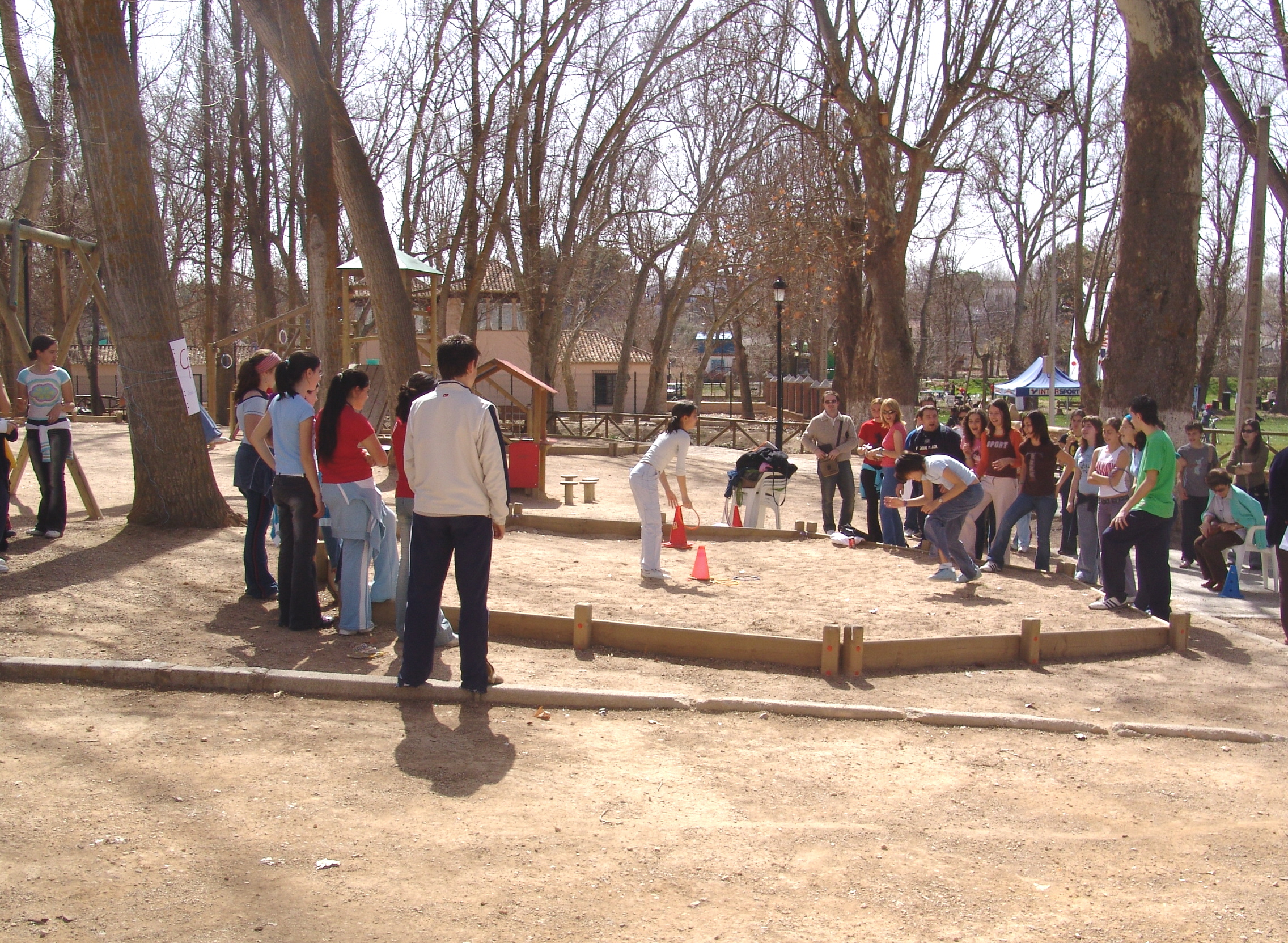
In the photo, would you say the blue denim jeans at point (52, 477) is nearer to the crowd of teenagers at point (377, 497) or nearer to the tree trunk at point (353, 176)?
the crowd of teenagers at point (377, 497)

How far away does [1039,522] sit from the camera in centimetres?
1010

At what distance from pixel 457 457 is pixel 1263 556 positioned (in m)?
9.93

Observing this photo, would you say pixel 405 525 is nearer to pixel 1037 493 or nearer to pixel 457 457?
pixel 457 457

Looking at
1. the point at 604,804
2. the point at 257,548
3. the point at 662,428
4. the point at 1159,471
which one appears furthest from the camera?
the point at 662,428

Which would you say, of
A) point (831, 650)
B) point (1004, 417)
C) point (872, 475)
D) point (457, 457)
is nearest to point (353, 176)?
point (872, 475)

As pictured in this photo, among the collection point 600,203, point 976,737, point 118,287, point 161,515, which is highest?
point 600,203

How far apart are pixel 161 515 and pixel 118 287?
2051mm

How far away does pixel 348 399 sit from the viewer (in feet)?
21.3

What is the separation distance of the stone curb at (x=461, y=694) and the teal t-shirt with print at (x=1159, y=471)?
2553 mm

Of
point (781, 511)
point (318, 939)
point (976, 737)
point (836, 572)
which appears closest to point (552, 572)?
point (836, 572)

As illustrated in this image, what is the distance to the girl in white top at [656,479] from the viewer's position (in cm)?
898

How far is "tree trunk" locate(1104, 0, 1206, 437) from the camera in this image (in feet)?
39.1

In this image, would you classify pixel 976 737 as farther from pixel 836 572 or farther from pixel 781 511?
pixel 781 511

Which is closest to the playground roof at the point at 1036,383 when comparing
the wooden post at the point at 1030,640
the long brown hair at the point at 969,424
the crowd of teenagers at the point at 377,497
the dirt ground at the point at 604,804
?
the long brown hair at the point at 969,424
